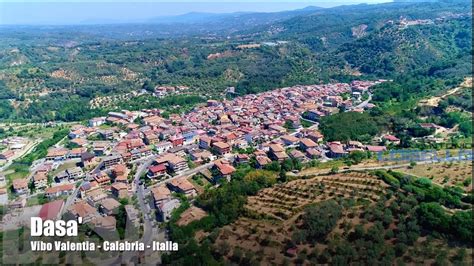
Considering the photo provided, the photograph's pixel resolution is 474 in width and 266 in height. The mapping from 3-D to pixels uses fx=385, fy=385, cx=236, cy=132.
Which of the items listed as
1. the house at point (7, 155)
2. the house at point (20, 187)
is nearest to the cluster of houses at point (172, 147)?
the house at point (20, 187)

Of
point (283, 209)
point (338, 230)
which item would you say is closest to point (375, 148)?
point (283, 209)

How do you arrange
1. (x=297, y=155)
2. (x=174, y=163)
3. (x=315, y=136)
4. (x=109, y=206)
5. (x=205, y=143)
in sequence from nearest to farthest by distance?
(x=109, y=206), (x=174, y=163), (x=297, y=155), (x=315, y=136), (x=205, y=143)

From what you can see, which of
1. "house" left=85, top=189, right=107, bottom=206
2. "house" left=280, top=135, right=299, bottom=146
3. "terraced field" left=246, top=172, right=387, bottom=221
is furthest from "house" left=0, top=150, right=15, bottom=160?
"house" left=280, top=135, right=299, bottom=146

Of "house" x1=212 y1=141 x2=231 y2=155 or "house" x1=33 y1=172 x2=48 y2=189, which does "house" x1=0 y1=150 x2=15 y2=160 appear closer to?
"house" x1=33 y1=172 x2=48 y2=189

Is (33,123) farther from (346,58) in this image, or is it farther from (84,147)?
(346,58)

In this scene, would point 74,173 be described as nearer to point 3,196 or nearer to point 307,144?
point 3,196

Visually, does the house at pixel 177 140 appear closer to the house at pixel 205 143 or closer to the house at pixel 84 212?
the house at pixel 205 143
